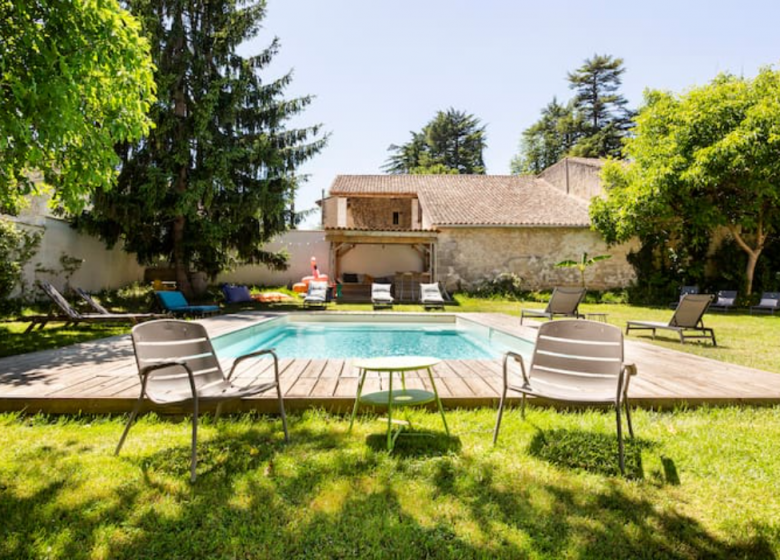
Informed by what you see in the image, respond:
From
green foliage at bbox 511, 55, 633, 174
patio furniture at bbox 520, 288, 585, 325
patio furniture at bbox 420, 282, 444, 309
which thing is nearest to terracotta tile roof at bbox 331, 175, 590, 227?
patio furniture at bbox 420, 282, 444, 309

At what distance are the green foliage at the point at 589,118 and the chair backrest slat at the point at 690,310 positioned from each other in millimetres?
30972

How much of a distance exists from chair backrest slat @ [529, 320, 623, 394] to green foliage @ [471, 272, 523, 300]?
14.4 metres

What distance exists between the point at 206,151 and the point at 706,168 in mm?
16509

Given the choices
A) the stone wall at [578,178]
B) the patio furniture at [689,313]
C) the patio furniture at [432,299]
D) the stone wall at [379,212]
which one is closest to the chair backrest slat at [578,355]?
the patio furniture at [689,313]

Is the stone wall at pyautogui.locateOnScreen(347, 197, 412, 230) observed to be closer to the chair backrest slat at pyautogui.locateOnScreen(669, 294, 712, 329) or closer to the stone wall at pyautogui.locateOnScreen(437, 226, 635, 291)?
the stone wall at pyautogui.locateOnScreen(437, 226, 635, 291)

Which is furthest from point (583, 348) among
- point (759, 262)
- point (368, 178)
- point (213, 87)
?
point (368, 178)

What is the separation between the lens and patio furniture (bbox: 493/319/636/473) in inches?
125

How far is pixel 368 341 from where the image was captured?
9.86 metres

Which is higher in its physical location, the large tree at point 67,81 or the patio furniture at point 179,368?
the large tree at point 67,81

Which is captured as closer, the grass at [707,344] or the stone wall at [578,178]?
the grass at [707,344]

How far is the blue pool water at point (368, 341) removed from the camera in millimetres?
8312

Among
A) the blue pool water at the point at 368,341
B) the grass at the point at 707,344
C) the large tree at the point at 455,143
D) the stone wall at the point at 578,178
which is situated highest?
the large tree at the point at 455,143

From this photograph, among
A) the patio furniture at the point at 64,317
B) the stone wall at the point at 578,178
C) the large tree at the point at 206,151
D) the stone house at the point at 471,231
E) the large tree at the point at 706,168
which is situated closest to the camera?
the patio furniture at the point at 64,317

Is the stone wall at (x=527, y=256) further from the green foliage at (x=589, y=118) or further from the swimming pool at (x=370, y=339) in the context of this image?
the green foliage at (x=589, y=118)
